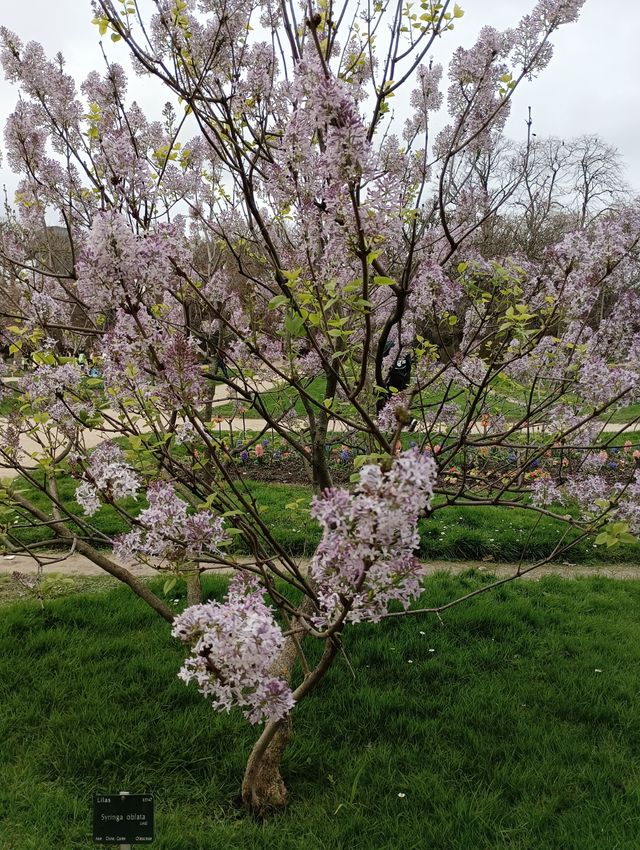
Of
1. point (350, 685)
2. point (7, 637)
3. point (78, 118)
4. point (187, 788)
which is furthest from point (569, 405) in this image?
point (7, 637)

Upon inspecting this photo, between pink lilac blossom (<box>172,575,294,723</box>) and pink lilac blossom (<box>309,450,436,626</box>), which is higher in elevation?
pink lilac blossom (<box>309,450,436,626</box>)

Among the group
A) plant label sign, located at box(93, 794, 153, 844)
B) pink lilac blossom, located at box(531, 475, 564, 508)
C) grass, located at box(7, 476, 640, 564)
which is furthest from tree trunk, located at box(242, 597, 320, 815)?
grass, located at box(7, 476, 640, 564)

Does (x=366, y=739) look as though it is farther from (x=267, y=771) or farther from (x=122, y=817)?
(x=122, y=817)

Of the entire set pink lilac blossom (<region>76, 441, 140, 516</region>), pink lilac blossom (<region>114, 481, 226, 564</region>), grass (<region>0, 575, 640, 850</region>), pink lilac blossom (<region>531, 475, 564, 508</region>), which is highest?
pink lilac blossom (<region>76, 441, 140, 516</region>)

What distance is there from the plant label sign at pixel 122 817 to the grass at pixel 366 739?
20.6 inches

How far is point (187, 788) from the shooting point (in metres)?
2.88

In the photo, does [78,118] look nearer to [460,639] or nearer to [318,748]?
[318,748]

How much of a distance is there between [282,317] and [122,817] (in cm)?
229

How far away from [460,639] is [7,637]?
3.05m

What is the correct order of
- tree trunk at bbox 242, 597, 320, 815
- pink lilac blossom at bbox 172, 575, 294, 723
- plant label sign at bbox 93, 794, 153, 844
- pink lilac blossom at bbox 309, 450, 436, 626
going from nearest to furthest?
1. pink lilac blossom at bbox 309, 450, 436, 626
2. pink lilac blossom at bbox 172, 575, 294, 723
3. plant label sign at bbox 93, 794, 153, 844
4. tree trunk at bbox 242, 597, 320, 815

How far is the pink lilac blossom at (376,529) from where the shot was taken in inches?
52.2

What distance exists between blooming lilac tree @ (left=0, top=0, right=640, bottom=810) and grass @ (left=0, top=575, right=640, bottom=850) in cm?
32

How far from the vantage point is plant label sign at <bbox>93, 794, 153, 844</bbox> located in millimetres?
2055

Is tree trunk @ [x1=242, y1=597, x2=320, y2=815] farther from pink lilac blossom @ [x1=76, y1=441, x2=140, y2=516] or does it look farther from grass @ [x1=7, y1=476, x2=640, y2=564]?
grass @ [x1=7, y1=476, x2=640, y2=564]
